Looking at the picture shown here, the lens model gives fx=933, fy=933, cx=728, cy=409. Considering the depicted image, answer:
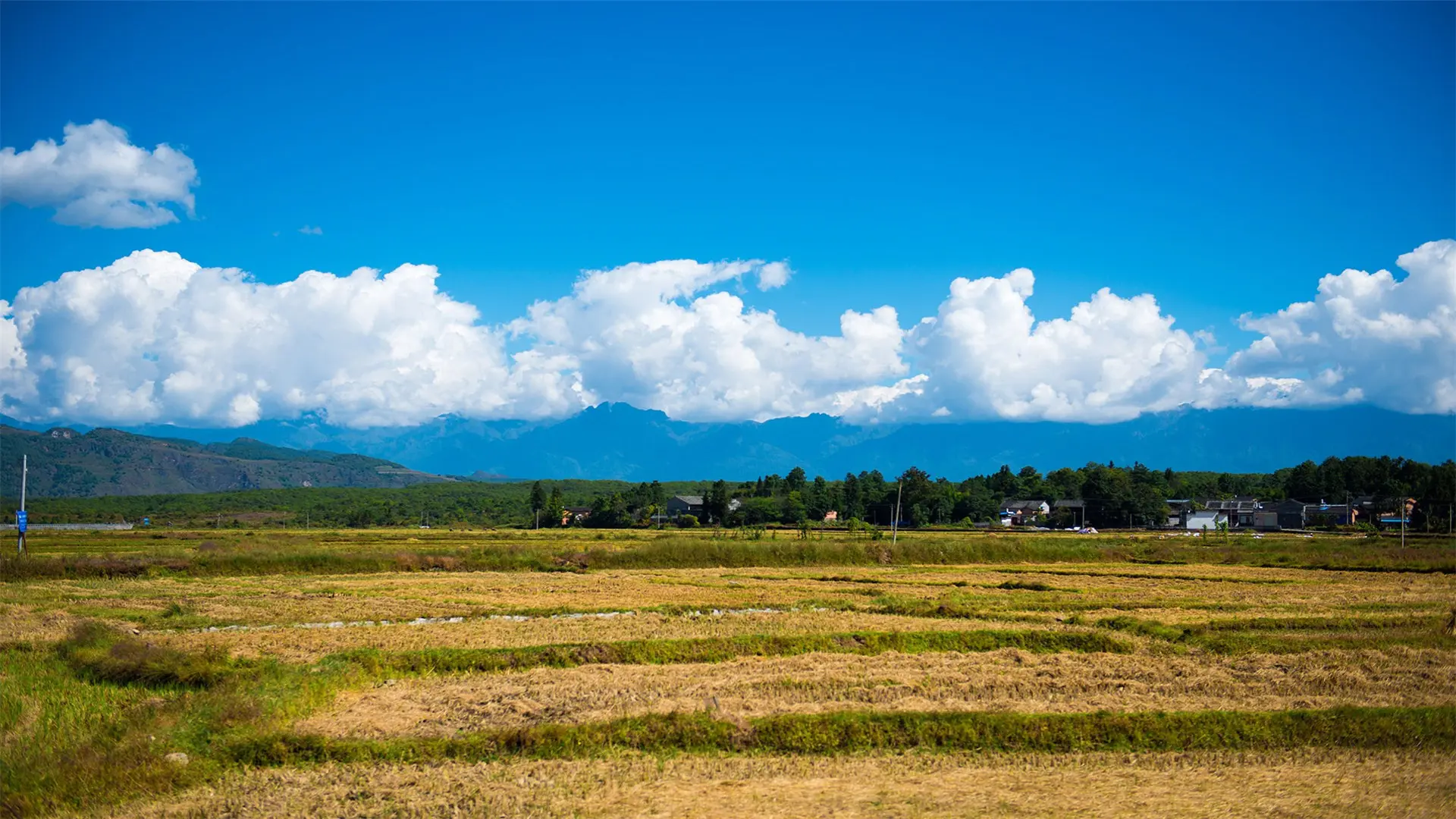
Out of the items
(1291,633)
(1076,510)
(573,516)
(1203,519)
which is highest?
(1076,510)

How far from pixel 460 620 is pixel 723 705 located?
12974mm

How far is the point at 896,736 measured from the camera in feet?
44.4

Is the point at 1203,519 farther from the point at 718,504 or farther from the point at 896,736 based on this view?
the point at 896,736

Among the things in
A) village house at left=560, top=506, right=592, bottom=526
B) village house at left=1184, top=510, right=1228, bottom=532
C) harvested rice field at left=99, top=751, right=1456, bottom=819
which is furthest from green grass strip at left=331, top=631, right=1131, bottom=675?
village house at left=1184, top=510, right=1228, bottom=532

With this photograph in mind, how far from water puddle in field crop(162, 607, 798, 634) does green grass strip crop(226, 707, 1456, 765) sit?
38.7 feet

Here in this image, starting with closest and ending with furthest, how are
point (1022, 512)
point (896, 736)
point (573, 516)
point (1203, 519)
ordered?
point (896, 736) → point (1203, 519) → point (573, 516) → point (1022, 512)

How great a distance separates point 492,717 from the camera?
1455 centimetres

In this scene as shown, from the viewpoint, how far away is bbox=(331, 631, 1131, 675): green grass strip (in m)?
18.9

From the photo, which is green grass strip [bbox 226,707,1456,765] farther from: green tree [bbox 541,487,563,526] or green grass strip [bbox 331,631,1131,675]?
green tree [bbox 541,487,563,526]

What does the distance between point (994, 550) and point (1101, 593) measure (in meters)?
20.1

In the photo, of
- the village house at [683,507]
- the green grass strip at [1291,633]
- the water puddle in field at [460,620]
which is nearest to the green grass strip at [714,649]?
the green grass strip at [1291,633]

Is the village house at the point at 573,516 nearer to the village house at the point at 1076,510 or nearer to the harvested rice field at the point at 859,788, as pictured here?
the village house at the point at 1076,510

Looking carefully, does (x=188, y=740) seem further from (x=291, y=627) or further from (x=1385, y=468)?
(x=1385, y=468)

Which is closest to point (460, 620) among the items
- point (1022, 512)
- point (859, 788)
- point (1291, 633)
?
point (859, 788)
